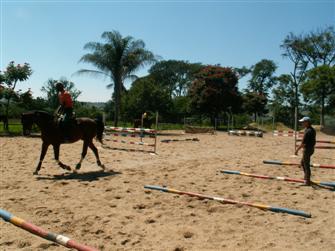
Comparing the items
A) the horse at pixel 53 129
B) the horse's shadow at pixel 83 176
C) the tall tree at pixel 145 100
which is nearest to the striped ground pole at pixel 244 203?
the horse's shadow at pixel 83 176

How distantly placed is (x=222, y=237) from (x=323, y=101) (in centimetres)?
3533

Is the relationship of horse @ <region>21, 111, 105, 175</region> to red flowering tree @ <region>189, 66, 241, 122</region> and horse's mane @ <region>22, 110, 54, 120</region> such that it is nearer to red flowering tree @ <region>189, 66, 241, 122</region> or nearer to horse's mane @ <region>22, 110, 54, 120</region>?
horse's mane @ <region>22, 110, 54, 120</region>

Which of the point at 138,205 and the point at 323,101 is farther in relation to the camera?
the point at 323,101

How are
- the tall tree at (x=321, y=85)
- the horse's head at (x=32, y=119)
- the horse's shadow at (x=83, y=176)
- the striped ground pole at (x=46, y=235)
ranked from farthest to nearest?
1. the tall tree at (x=321, y=85)
2. the horse's head at (x=32, y=119)
3. the horse's shadow at (x=83, y=176)
4. the striped ground pole at (x=46, y=235)

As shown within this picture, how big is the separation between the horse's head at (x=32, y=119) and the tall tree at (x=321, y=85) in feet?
104

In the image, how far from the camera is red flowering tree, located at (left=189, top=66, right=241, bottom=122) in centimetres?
3703

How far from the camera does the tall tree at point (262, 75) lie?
60844mm

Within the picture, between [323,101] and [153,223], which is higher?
[323,101]

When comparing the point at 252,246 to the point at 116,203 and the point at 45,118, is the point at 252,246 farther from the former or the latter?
the point at 45,118

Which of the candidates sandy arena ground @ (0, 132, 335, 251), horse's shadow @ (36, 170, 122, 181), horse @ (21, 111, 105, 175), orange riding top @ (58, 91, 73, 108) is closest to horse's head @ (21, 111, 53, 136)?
horse @ (21, 111, 105, 175)

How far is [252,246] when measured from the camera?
4012 mm

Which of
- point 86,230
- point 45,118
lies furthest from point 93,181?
point 86,230

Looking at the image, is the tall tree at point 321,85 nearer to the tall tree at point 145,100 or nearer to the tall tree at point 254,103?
the tall tree at point 254,103

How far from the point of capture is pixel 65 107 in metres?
8.83
